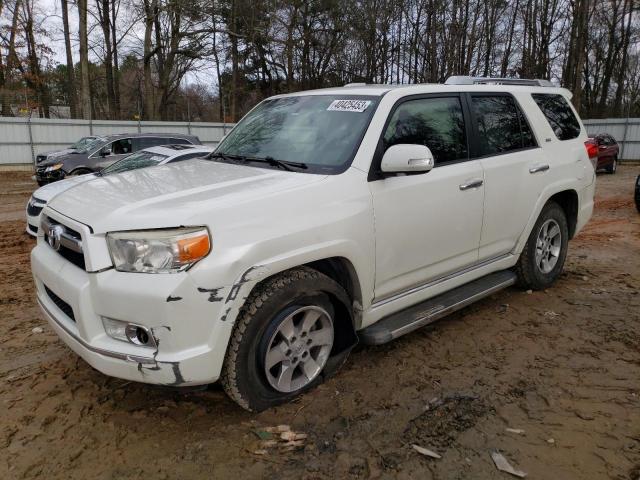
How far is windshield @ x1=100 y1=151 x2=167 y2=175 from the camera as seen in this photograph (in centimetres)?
834

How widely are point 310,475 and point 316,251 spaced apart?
1158 millimetres

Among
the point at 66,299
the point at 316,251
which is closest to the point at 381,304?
the point at 316,251

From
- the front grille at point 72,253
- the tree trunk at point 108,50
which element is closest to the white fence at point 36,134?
the tree trunk at point 108,50

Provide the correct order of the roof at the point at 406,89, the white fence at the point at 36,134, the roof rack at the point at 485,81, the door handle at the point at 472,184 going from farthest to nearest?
the white fence at the point at 36,134, the roof rack at the point at 485,81, the door handle at the point at 472,184, the roof at the point at 406,89

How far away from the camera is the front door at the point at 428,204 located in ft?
10.9

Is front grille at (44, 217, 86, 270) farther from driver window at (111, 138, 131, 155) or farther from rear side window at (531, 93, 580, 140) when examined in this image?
driver window at (111, 138, 131, 155)

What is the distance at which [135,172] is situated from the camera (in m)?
3.62

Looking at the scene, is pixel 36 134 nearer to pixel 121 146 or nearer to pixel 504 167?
pixel 121 146

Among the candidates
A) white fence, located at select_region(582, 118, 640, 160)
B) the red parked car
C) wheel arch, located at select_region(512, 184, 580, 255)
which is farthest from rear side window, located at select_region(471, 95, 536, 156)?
white fence, located at select_region(582, 118, 640, 160)

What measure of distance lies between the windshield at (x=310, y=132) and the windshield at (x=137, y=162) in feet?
15.1

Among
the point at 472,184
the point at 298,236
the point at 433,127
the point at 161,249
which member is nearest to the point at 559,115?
the point at 472,184

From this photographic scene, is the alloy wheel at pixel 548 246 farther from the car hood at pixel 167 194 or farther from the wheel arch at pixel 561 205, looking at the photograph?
the car hood at pixel 167 194

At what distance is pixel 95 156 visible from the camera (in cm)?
1361

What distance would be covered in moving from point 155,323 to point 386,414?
144 cm
